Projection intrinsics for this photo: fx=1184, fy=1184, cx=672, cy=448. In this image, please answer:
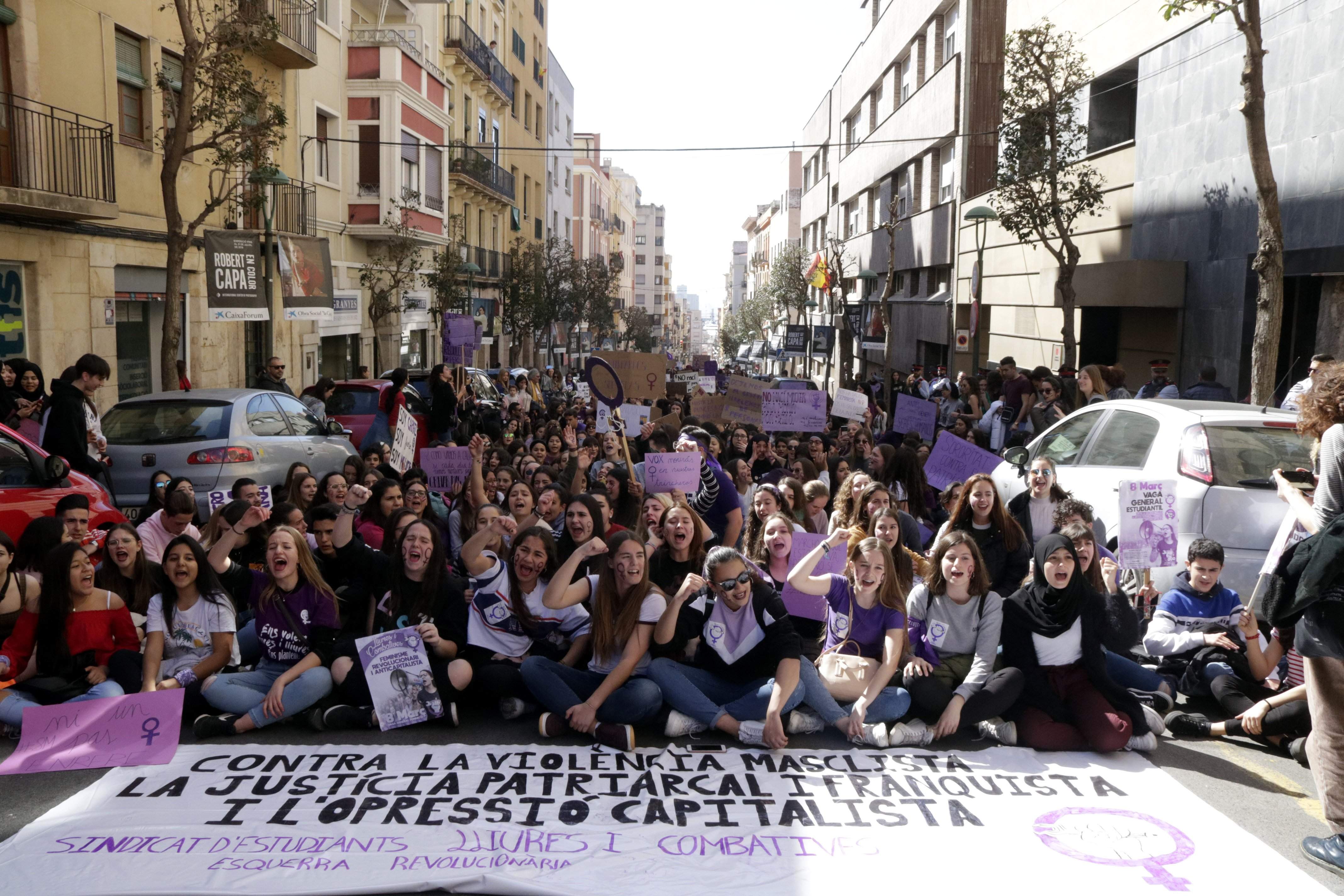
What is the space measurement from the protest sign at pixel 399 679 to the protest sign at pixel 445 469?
3815 millimetres

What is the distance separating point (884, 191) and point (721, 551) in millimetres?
39973

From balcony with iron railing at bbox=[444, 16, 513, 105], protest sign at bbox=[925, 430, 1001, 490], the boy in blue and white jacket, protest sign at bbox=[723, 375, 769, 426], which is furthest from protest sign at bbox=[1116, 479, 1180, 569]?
balcony with iron railing at bbox=[444, 16, 513, 105]

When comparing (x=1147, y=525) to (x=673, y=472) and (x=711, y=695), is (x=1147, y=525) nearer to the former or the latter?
(x=711, y=695)

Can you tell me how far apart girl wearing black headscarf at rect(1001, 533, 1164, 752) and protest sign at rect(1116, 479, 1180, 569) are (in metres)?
1.09

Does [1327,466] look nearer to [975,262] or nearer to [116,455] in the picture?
[116,455]

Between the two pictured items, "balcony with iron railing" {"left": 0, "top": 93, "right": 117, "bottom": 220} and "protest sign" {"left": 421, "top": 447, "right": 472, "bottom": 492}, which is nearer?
"protest sign" {"left": 421, "top": 447, "right": 472, "bottom": 492}

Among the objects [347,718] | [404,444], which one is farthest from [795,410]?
[347,718]

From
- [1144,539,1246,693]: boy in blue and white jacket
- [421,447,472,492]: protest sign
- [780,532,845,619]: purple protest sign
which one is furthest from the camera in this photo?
[421,447,472,492]: protest sign

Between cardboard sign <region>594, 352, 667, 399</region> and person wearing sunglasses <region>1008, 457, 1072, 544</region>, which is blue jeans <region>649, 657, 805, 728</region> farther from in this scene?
cardboard sign <region>594, 352, 667, 399</region>

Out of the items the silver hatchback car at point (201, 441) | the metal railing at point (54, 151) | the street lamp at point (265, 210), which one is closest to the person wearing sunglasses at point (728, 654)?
the silver hatchback car at point (201, 441)

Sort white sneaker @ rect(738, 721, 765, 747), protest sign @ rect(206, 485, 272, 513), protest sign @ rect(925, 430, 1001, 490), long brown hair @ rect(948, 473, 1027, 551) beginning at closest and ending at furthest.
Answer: white sneaker @ rect(738, 721, 765, 747)
long brown hair @ rect(948, 473, 1027, 551)
protest sign @ rect(206, 485, 272, 513)
protest sign @ rect(925, 430, 1001, 490)

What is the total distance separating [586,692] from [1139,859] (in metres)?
2.97

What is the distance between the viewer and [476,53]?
41.4 metres

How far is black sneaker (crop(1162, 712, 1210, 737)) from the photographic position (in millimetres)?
6555
